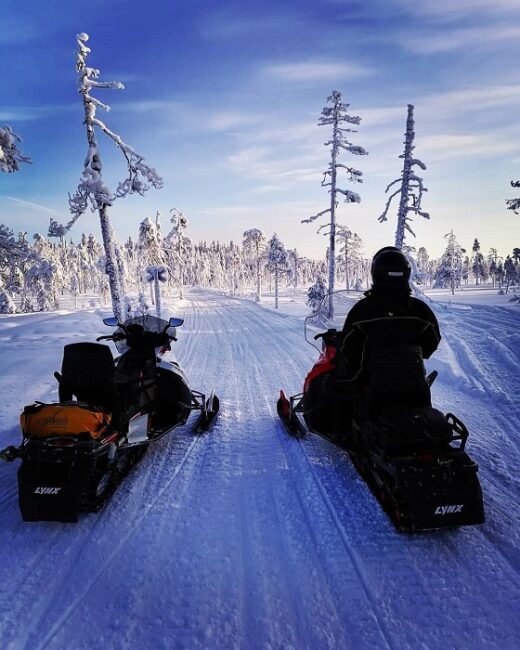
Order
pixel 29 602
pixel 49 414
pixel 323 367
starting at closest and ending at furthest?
pixel 29 602 → pixel 49 414 → pixel 323 367

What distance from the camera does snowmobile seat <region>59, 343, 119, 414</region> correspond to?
3953 mm

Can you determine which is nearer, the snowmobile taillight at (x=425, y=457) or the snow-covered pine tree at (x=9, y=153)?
the snowmobile taillight at (x=425, y=457)

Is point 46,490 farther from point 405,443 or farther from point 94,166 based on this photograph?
point 94,166

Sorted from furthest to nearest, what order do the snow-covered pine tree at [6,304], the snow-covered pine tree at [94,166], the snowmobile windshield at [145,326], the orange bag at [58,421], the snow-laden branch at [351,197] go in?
the snow-covered pine tree at [6,304], the snow-laden branch at [351,197], the snow-covered pine tree at [94,166], the snowmobile windshield at [145,326], the orange bag at [58,421]

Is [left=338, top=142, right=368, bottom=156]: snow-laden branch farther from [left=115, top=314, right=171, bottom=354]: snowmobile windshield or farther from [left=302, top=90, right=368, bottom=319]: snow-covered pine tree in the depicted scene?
[left=115, top=314, right=171, bottom=354]: snowmobile windshield

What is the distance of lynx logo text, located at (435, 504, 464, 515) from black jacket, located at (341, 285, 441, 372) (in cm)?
133

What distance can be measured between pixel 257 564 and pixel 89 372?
2.55m

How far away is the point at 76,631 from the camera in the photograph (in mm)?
2215

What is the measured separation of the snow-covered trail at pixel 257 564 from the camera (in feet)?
7.26

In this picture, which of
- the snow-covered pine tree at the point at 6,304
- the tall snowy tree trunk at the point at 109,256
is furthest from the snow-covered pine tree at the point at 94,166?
the snow-covered pine tree at the point at 6,304

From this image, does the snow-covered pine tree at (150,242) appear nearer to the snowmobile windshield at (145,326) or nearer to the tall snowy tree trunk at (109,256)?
the tall snowy tree trunk at (109,256)

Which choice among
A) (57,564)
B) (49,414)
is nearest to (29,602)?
(57,564)

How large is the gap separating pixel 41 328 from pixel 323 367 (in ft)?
65.9

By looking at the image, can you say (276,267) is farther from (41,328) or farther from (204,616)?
(204,616)
